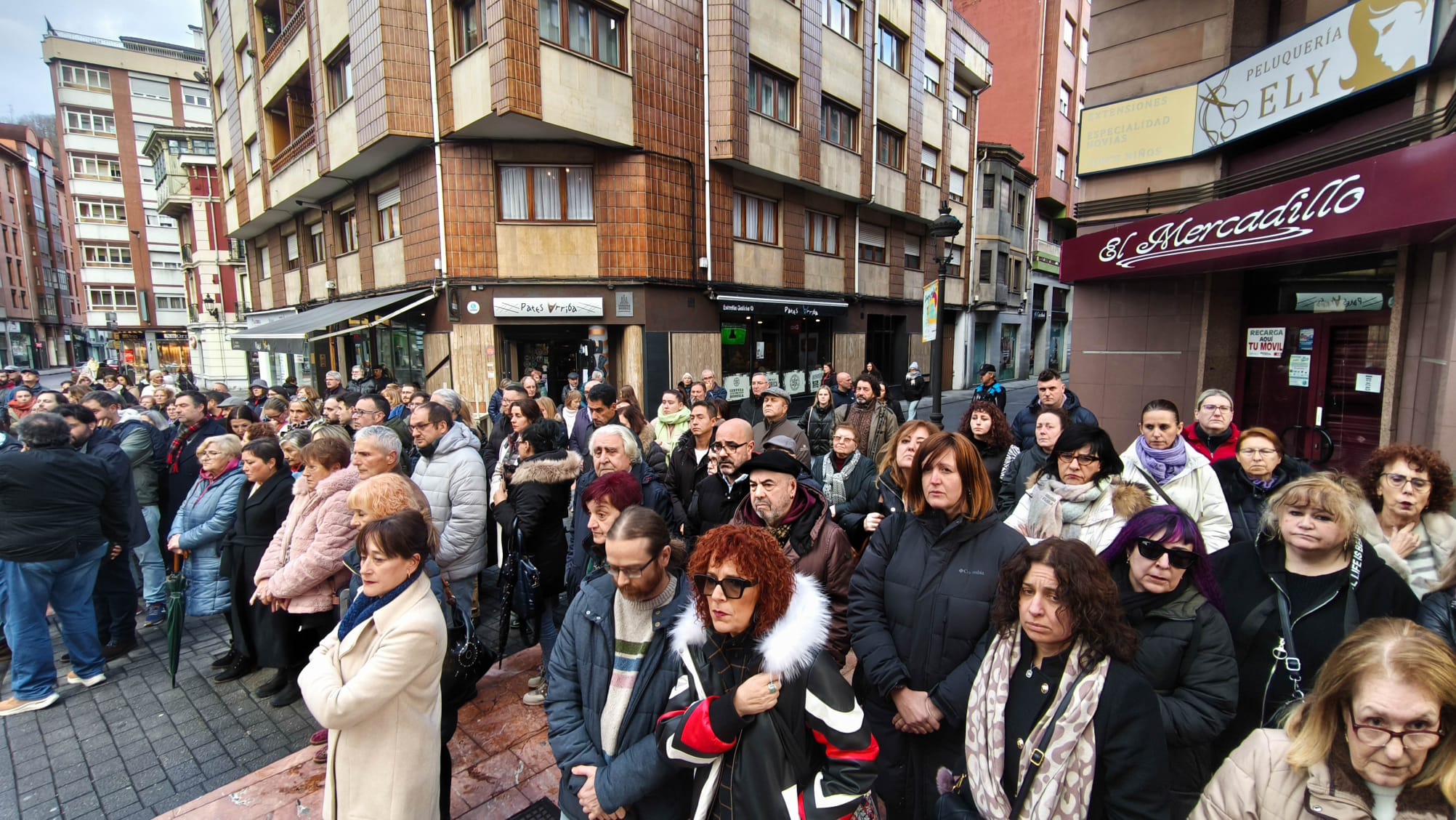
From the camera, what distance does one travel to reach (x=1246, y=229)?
21.0 ft

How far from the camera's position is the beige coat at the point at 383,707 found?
91.5 inches

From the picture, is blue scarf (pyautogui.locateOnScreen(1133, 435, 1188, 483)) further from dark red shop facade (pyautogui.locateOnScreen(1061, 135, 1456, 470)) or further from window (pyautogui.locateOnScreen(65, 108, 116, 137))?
window (pyautogui.locateOnScreen(65, 108, 116, 137))

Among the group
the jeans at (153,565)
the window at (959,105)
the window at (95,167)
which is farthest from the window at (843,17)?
the window at (95,167)

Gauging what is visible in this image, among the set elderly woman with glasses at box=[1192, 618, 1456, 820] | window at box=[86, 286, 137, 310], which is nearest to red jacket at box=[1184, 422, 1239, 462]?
elderly woman with glasses at box=[1192, 618, 1456, 820]

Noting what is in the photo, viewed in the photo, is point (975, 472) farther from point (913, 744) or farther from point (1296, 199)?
point (1296, 199)

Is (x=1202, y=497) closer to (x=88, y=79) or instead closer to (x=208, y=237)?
(x=208, y=237)

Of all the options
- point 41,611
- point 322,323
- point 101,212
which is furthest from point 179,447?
point 101,212

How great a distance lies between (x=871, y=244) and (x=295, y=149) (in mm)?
18798

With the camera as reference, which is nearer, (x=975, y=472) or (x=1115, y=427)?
(x=975, y=472)

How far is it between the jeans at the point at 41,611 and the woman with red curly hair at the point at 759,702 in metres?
5.06

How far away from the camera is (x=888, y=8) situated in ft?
65.5

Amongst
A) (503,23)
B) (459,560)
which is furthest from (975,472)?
(503,23)

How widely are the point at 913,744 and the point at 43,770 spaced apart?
16.6 ft

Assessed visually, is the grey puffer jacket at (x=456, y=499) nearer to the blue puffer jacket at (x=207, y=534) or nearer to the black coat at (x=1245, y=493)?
the blue puffer jacket at (x=207, y=534)
